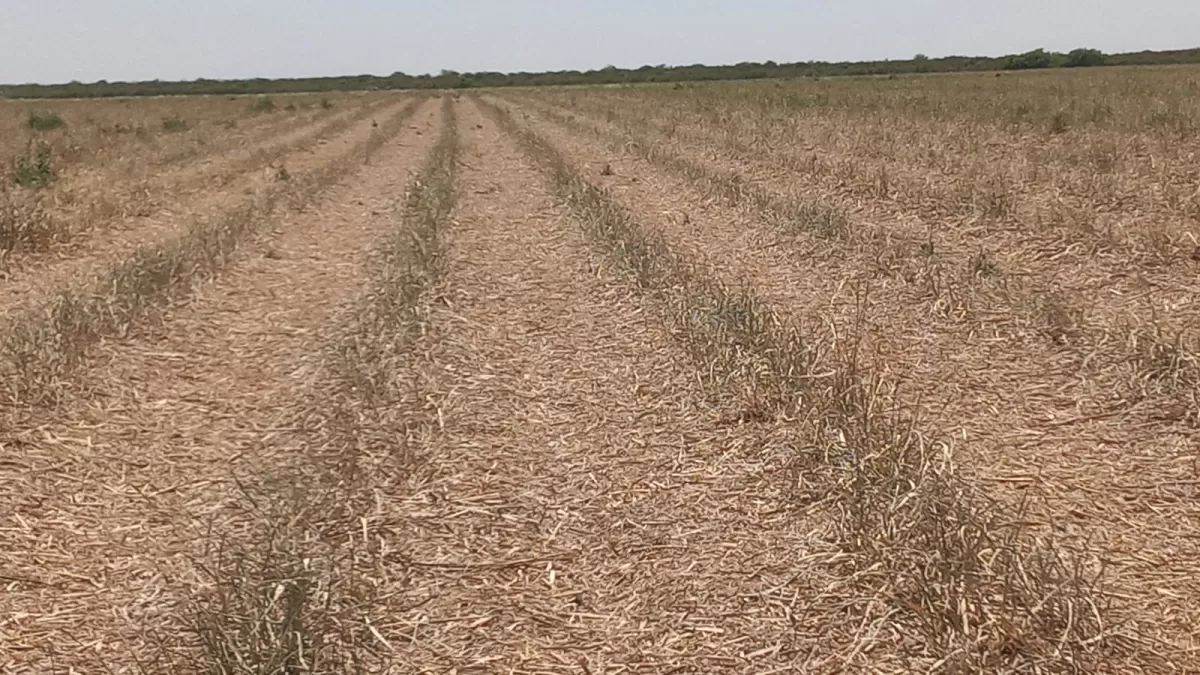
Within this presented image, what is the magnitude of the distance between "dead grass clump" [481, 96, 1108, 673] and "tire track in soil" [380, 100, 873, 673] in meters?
0.17

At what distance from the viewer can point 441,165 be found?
16906 millimetres

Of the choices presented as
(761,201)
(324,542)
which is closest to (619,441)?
(324,542)

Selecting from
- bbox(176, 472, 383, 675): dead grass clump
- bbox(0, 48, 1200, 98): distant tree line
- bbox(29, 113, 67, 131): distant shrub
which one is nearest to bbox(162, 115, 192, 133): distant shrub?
bbox(29, 113, 67, 131): distant shrub

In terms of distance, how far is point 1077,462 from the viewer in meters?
4.34

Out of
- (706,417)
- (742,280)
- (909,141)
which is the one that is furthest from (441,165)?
(706,417)

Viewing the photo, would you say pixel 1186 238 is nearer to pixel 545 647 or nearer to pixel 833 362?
pixel 833 362

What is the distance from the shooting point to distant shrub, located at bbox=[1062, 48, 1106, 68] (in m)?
72.0

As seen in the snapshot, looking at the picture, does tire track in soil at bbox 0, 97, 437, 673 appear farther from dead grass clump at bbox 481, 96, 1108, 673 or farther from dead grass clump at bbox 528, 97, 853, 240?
dead grass clump at bbox 528, 97, 853, 240

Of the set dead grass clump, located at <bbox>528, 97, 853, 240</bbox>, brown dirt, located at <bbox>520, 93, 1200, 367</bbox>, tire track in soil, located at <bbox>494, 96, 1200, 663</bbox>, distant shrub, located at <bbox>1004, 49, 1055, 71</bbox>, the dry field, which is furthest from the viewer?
distant shrub, located at <bbox>1004, 49, 1055, 71</bbox>

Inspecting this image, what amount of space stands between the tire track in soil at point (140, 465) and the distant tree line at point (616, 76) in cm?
7395

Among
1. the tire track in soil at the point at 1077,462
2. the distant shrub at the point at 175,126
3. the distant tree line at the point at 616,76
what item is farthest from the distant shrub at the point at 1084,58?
the tire track in soil at the point at 1077,462

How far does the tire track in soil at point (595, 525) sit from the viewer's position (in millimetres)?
3203

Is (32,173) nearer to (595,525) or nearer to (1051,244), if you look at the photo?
(1051,244)

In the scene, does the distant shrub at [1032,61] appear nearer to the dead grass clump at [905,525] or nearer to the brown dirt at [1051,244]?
the brown dirt at [1051,244]
